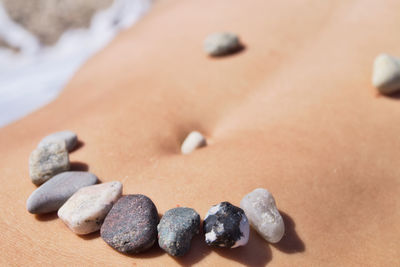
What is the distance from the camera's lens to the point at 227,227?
0.92m

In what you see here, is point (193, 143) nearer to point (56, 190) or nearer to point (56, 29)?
point (56, 190)

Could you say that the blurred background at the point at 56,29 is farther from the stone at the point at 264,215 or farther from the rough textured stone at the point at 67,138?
the stone at the point at 264,215

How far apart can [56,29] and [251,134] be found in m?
2.89

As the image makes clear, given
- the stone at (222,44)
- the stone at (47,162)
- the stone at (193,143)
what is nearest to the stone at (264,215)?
the stone at (193,143)

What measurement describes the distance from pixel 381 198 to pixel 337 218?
201 millimetres

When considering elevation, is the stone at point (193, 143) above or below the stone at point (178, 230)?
below

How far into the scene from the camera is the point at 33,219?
3.52 feet

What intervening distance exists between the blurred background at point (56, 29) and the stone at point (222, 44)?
1.38 meters

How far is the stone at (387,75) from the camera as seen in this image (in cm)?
143

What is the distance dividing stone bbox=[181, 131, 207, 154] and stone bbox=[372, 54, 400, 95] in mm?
773

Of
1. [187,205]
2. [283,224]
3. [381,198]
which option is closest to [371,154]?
[381,198]

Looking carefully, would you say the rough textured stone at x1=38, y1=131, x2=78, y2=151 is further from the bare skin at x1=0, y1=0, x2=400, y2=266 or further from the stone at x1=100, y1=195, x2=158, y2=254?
the stone at x1=100, y1=195, x2=158, y2=254

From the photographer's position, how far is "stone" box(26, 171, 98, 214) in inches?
41.4

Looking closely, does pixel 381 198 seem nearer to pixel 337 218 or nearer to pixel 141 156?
pixel 337 218
